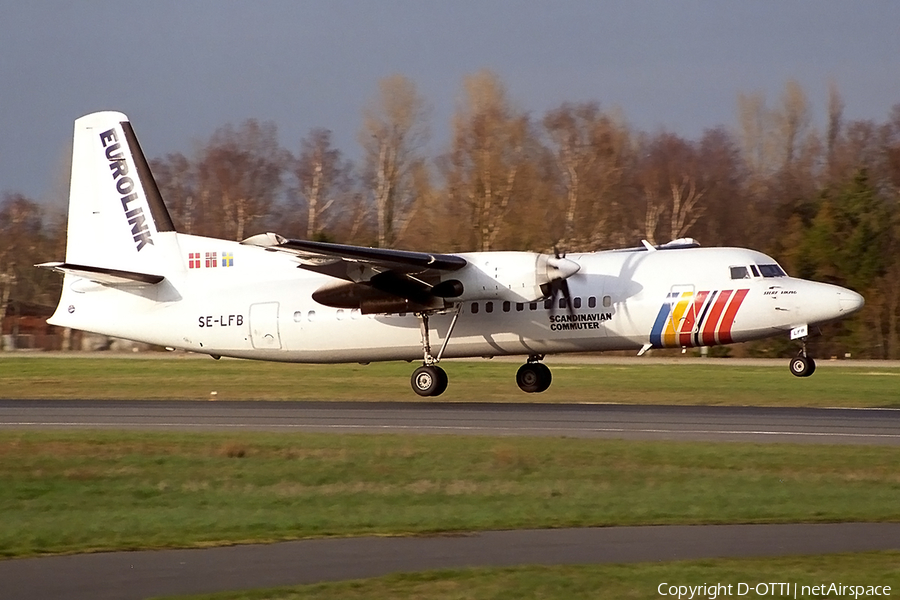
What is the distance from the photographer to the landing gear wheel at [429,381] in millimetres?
24219

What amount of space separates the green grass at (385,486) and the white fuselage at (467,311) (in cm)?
676

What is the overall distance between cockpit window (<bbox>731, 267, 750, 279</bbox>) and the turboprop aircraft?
36mm

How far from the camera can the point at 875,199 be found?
1965 inches

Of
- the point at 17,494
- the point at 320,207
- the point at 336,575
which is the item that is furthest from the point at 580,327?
the point at 320,207

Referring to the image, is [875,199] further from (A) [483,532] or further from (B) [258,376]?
(A) [483,532]

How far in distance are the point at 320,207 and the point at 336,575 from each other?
59891mm

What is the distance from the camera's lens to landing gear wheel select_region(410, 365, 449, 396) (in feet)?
79.5

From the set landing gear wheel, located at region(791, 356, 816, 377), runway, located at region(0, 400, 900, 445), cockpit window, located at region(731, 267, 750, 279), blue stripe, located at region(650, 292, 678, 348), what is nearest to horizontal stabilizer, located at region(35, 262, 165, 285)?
runway, located at region(0, 400, 900, 445)

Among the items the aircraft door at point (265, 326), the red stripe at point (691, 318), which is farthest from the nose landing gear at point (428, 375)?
the red stripe at point (691, 318)

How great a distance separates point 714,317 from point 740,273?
1.08 metres

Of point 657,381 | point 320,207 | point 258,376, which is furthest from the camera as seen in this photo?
point 320,207

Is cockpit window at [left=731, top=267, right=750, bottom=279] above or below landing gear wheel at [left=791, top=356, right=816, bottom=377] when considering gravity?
above

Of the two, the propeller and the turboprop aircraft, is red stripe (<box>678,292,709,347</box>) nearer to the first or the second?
the turboprop aircraft

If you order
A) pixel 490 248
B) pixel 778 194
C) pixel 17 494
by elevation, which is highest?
pixel 778 194
